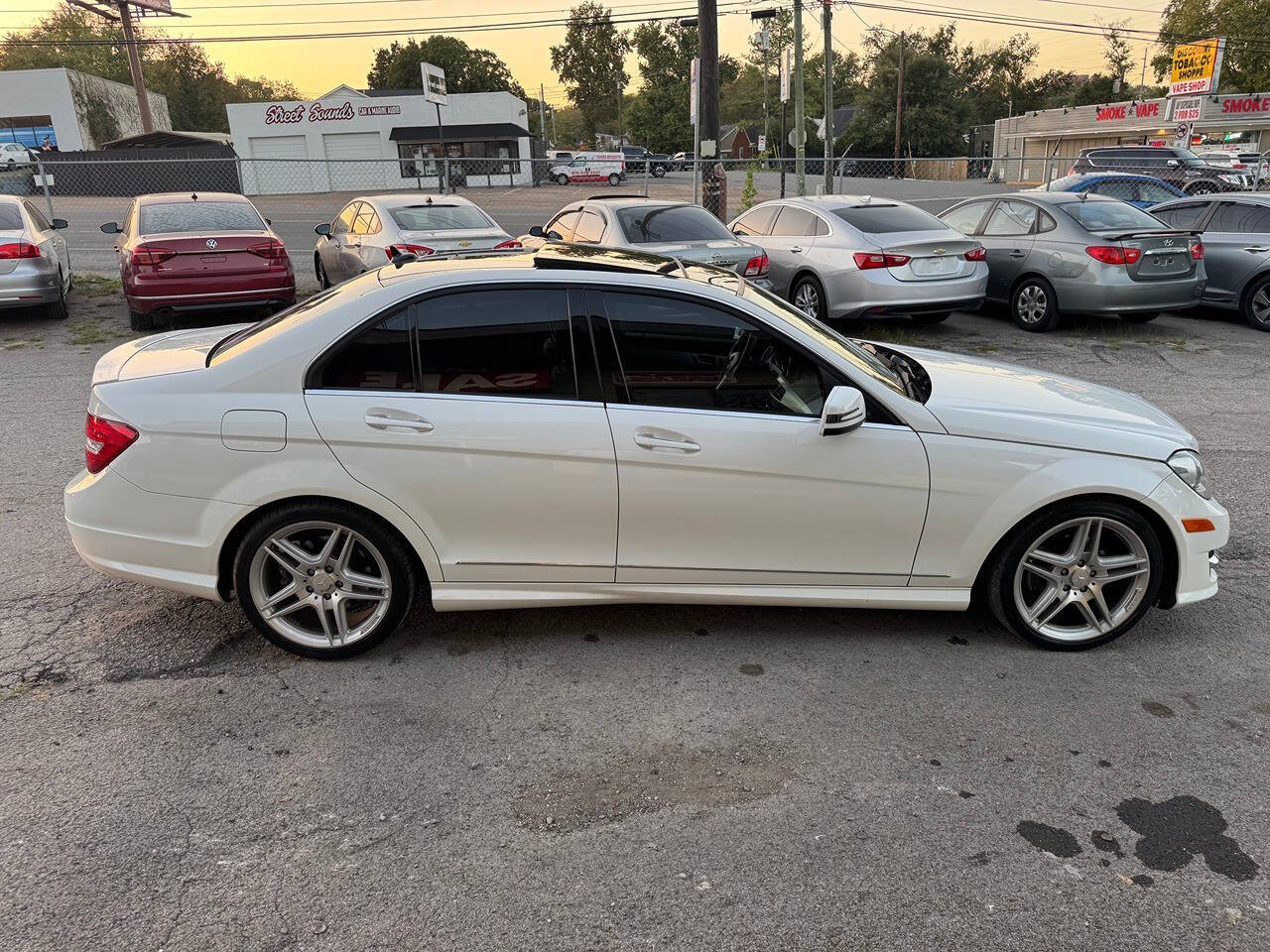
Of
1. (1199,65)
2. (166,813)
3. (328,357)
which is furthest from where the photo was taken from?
(1199,65)

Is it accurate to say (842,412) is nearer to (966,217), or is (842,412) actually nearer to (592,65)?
(966,217)

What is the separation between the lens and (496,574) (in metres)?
3.78

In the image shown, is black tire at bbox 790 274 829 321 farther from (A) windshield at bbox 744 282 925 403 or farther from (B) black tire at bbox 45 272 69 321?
(B) black tire at bbox 45 272 69 321

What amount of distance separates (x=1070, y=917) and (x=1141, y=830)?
511 mm

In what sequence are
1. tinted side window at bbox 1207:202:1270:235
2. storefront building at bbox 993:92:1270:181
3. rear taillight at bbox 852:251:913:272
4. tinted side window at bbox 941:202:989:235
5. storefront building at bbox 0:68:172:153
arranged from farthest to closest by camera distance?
storefront building at bbox 0:68:172:153, storefront building at bbox 993:92:1270:181, tinted side window at bbox 941:202:989:235, tinted side window at bbox 1207:202:1270:235, rear taillight at bbox 852:251:913:272

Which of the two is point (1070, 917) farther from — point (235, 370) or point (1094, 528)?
point (235, 370)

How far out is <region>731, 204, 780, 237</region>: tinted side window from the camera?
1182 cm

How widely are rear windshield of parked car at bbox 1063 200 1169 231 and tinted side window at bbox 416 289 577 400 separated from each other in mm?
8927

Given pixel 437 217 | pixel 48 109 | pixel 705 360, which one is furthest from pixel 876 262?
pixel 48 109

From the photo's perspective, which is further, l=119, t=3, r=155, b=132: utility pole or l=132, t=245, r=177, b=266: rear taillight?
l=119, t=3, r=155, b=132: utility pole

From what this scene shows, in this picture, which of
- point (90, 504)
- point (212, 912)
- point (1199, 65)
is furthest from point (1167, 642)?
point (1199, 65)

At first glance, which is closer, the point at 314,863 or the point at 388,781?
the point at 314,863

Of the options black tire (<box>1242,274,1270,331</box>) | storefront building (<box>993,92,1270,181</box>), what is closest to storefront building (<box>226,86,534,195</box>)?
storefront building (<box>993,92,1270,181</box>)

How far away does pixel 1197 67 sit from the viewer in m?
31.5
